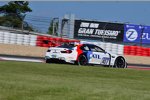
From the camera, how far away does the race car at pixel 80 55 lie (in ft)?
70.0

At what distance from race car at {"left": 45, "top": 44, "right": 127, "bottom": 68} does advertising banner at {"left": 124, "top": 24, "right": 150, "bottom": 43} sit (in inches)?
1041

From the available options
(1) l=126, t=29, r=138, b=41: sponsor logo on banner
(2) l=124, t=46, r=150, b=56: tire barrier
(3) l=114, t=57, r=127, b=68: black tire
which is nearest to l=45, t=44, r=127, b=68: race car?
(3) l=114, t=57, r=127, b=68: black tire

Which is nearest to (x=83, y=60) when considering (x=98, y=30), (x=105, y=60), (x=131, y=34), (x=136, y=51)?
(x=105, y=60)

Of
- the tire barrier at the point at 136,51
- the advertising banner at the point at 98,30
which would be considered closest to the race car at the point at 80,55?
the tire barrier at the point at 136,51

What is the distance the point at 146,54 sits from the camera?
125ft

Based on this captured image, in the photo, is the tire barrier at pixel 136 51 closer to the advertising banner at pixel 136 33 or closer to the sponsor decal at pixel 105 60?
the advertising banner at pixel 136 33

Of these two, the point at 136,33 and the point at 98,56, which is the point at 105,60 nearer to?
the point at 98,56

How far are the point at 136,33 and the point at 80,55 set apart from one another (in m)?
29.4

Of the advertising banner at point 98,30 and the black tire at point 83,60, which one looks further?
the advertising banner at point 98,30

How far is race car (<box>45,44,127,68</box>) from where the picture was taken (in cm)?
2133

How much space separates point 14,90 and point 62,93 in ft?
3.13

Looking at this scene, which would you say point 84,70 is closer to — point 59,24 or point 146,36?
point 59,24

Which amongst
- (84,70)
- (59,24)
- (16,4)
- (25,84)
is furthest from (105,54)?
(16,4)

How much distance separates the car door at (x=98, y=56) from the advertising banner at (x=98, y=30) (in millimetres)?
27216
